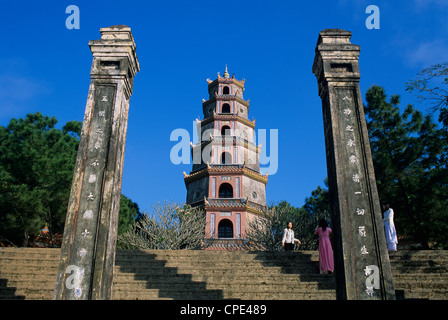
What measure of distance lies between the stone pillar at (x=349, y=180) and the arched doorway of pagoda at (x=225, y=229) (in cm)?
1574

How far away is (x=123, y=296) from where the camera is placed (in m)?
6.55

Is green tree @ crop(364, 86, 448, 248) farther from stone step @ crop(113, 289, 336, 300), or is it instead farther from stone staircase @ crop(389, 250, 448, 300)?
stone step @ crop(113, 289, 336, 300)

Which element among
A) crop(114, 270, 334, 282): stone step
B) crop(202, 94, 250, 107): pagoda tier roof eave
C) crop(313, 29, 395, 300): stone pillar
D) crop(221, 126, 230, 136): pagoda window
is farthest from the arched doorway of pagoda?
crop(313, 29, 395, 300): stone pillar

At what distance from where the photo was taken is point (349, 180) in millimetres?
5527

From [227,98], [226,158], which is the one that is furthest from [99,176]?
[227,98]

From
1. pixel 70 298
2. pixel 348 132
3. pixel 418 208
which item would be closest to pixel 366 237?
pixel 348 132

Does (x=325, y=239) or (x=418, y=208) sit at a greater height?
(x=418, y=208)

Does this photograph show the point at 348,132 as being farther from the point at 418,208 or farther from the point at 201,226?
the point at 201,226

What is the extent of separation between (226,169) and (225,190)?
1.41 m

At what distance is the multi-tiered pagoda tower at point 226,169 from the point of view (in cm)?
2127

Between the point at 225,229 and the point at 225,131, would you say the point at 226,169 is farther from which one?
the point at 225,229

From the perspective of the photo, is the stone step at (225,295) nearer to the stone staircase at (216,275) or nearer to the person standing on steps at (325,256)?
the stone staircase at (216,275)

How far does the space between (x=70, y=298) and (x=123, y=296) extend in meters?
1.79

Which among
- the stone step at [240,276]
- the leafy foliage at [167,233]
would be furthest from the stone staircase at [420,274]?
the leafy foliage at [167,233]
